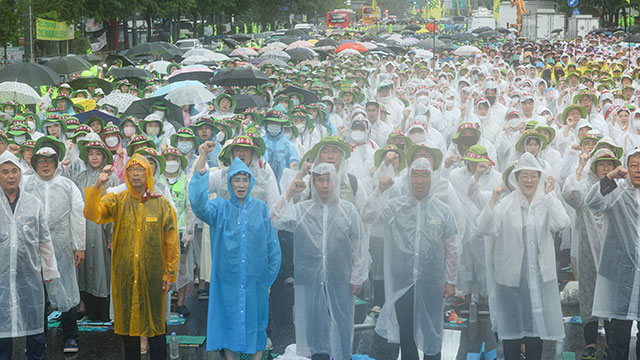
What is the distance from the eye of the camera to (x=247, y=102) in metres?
15.0

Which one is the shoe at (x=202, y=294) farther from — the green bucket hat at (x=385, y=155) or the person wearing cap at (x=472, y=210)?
the person wearing cap at (x=472, y=210)

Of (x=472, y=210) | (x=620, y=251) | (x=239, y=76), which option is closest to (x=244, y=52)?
(x=239, y=76)

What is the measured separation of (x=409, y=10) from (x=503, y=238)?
155 metres

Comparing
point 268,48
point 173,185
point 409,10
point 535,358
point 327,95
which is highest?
point 409,10

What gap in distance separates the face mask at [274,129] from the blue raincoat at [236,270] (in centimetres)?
369

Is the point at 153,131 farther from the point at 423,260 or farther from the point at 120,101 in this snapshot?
the point at 423,260

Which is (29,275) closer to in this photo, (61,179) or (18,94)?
(61,179)

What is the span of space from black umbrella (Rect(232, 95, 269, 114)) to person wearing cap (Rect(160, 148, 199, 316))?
6.43 metres

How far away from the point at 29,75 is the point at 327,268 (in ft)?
31.8

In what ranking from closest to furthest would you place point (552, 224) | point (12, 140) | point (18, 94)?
point (552, 224) < point (12, 140) < point (18, 94)

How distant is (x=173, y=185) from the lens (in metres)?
8.34

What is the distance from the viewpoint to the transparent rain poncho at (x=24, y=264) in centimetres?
643

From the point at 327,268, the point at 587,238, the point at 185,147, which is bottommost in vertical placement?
the point at 327,268

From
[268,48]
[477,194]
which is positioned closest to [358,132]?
[477,194]
